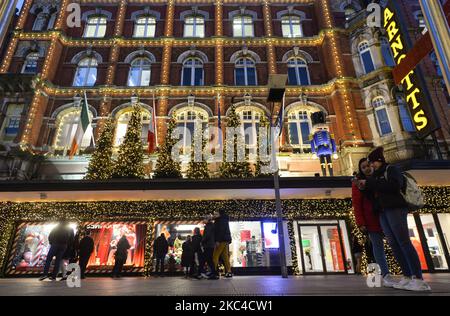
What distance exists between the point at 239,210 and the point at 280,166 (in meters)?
4.12

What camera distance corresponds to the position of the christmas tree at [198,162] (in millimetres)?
14453

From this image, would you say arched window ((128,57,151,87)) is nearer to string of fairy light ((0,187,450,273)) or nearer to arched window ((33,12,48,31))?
arched window ((33,12,48,31))

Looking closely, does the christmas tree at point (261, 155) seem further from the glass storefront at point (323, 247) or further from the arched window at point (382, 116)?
the arched window at point (382, 116)

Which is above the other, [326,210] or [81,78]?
[81,78]

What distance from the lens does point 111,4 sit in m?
22.6

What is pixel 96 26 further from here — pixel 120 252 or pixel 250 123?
pixel 120 252

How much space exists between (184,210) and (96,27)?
17.5m

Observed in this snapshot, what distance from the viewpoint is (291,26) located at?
22094 millimetres

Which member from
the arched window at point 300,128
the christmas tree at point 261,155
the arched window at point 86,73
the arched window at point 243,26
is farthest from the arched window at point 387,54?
the arched window at point 86,73

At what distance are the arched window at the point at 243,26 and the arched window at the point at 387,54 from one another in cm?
947

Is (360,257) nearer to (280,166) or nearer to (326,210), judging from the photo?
(326,210)

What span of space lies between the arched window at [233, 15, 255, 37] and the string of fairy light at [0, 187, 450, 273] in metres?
14.4
